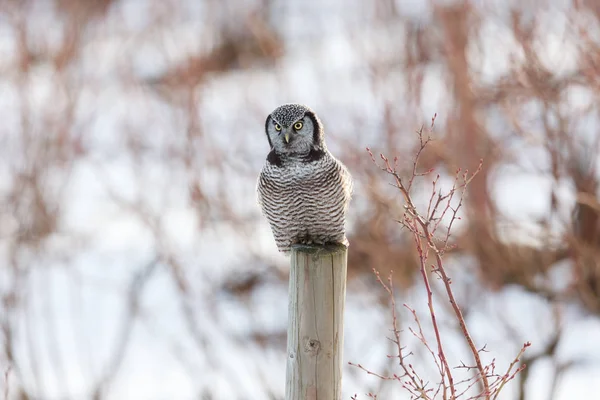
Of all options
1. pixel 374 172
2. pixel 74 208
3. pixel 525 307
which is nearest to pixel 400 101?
pixel 374 172

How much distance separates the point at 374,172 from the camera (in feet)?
21.1

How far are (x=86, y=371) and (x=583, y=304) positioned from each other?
16.4 feet

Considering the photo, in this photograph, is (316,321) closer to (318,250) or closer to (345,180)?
(318,250)

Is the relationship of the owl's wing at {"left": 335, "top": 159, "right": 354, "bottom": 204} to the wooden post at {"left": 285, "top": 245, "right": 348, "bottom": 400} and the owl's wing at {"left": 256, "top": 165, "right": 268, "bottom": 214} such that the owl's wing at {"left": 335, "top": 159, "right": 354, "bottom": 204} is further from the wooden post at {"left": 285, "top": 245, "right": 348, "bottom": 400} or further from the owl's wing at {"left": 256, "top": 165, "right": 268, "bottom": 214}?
the wooden post at {"left": 285, "top": 245, "right": 348, "bottom": 400}

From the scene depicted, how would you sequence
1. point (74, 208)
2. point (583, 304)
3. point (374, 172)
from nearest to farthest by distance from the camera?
point (374, 172) → point (583, 304) → point (74, 208)

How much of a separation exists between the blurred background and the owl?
1.88 meters

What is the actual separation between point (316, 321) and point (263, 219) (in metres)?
5.89

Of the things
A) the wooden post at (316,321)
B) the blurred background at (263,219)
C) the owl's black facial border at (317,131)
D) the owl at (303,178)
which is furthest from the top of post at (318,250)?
the blurred background at (263,219)

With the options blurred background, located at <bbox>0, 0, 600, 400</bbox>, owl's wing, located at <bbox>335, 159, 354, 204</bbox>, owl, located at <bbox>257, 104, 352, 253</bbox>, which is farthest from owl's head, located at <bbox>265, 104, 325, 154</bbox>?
blurred background, located at <bbox>0, 0, 600, 400</bbox>

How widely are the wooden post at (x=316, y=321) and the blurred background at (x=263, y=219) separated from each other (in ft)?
→ 8.54

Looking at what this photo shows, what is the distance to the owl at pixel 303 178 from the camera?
3574mm

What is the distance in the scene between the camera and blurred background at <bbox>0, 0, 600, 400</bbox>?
637cm

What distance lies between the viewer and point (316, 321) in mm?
2830

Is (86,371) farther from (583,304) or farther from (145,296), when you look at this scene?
(583,304)
